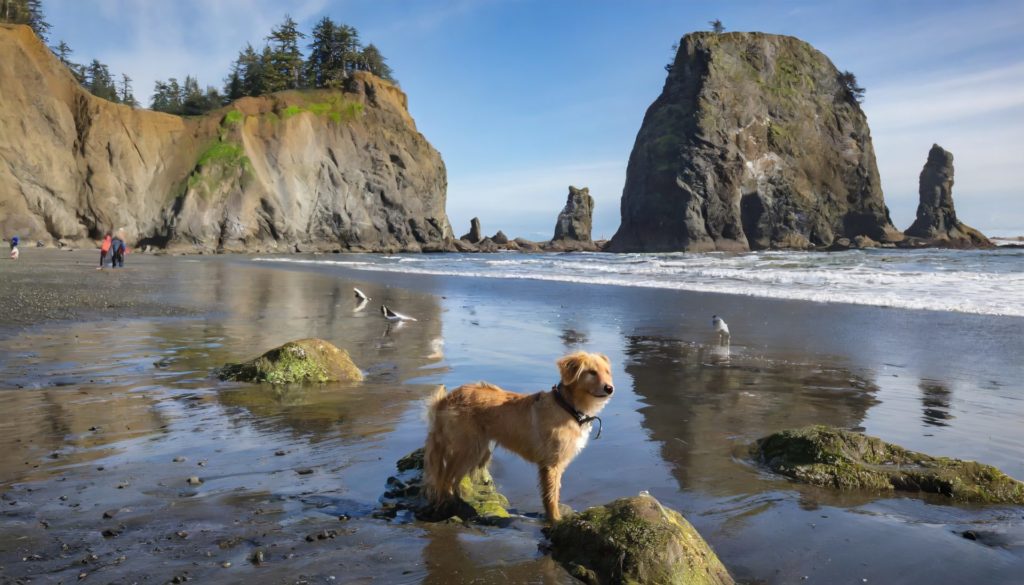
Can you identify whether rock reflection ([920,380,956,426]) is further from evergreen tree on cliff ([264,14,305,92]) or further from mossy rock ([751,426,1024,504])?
evergreen tree on cliff ([264,14,305,92])

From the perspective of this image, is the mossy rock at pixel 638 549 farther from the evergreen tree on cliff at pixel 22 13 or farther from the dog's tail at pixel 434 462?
the evergreen tree on cliff at pixel 22 13

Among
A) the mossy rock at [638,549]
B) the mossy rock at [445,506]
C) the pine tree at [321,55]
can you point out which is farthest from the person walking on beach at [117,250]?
the pine tree at [321,55]

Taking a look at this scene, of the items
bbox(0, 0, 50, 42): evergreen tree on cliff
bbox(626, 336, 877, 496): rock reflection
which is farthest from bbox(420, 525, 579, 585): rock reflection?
bbox(0, 0, 50, 42): evergreen tree on cliff

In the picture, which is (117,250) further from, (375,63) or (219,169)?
(375,63)

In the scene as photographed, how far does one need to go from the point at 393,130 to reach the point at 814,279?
73.4m

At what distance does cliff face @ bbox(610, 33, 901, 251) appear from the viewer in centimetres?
10169

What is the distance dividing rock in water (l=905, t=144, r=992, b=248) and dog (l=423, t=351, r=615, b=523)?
119370 mm

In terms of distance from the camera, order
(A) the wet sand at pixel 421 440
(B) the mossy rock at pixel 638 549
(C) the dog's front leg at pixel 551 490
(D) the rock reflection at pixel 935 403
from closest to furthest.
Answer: (B) the mossy rock at pixel 638 549, (A) the wet sand at pixel 421 440, (C) the dog's front leg at pixel 551 490, (D) the rock reflection at pixel 935 403

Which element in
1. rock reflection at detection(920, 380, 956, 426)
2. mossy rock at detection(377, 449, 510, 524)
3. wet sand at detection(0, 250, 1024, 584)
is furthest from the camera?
rock reflection at detection(920, 380, 956, 426)

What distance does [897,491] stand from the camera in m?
5.32

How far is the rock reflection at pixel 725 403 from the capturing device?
5938 mm

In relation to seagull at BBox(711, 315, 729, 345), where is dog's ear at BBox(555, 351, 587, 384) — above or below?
above

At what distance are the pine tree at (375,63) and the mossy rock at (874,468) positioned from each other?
105m

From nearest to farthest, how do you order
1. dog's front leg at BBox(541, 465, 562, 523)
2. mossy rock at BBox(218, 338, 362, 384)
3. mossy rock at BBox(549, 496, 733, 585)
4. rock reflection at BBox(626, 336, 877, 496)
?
mossy rock at BBox(549, 496, 733, 585), dog's front leg at BBox(541, 465, 562, 523), rock reflection at BBox(626, 336, 877, 496), mossy rock at BBox(218, 338, 362, 384)
